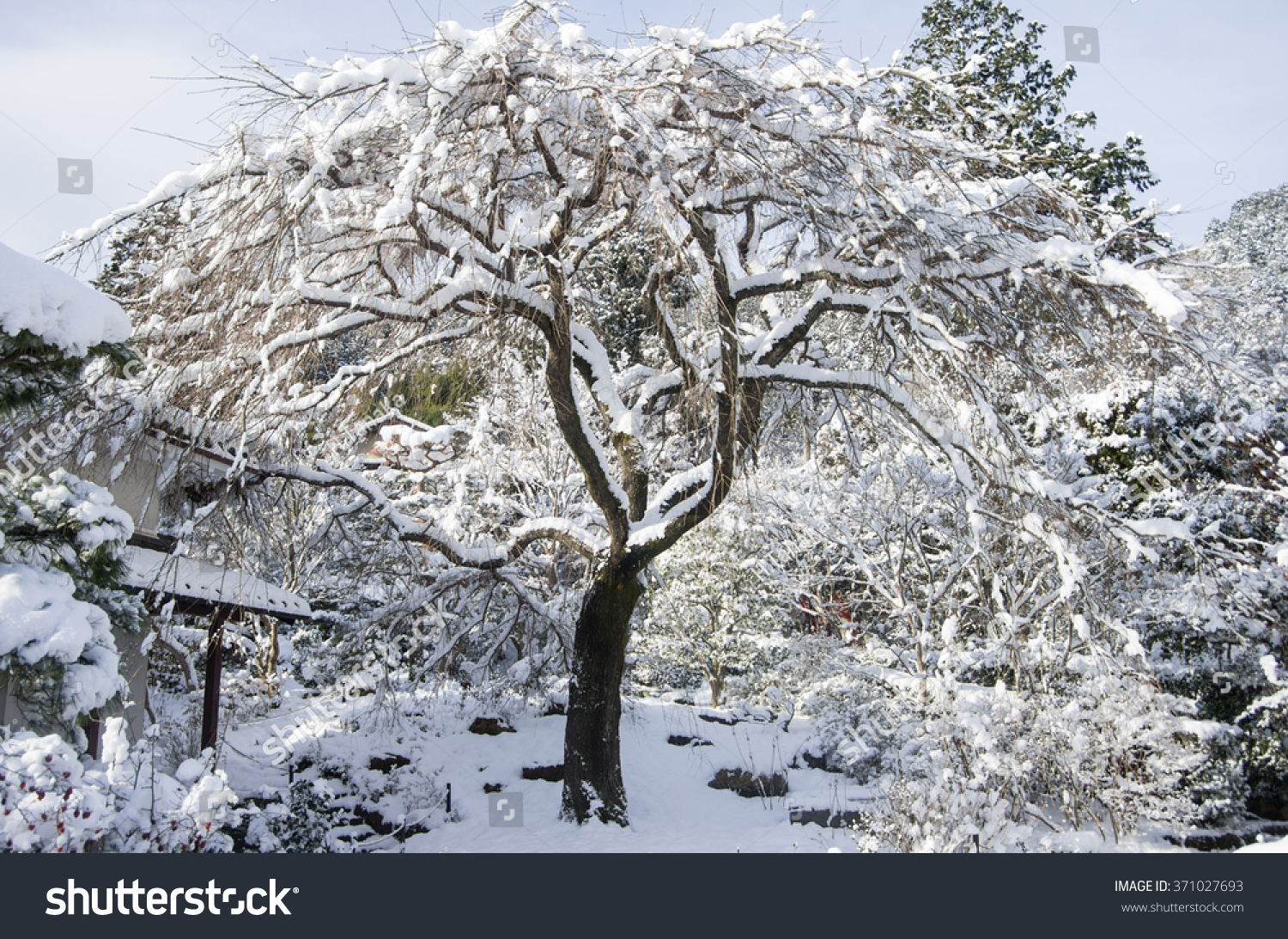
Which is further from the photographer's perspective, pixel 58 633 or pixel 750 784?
pixel 750 784

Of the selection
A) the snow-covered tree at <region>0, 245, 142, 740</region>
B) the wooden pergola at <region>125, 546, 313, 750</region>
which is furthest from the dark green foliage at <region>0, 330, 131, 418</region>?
the wooden pergola at <region>125, 546, 313, 750</region>

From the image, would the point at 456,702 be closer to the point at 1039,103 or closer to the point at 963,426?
the point at 963,426

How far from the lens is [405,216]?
19.7ft

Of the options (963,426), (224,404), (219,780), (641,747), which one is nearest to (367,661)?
(641,747)

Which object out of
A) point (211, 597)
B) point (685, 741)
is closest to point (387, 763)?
point (211, 597)

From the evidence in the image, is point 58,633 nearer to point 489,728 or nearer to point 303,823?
point 303,823

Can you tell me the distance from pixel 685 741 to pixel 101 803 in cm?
867

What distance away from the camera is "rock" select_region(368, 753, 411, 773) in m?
9.90

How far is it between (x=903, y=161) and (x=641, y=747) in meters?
8.09

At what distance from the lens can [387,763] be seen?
998cm

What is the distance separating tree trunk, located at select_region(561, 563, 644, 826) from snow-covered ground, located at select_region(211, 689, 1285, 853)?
39 centimetres

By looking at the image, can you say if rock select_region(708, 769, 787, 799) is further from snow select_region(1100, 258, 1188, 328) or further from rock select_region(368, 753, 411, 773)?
snow select_region(1100, 258, 1188, 328)

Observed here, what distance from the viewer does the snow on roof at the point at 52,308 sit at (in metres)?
4.44

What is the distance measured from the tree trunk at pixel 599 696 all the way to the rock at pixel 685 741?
380 centimetres
